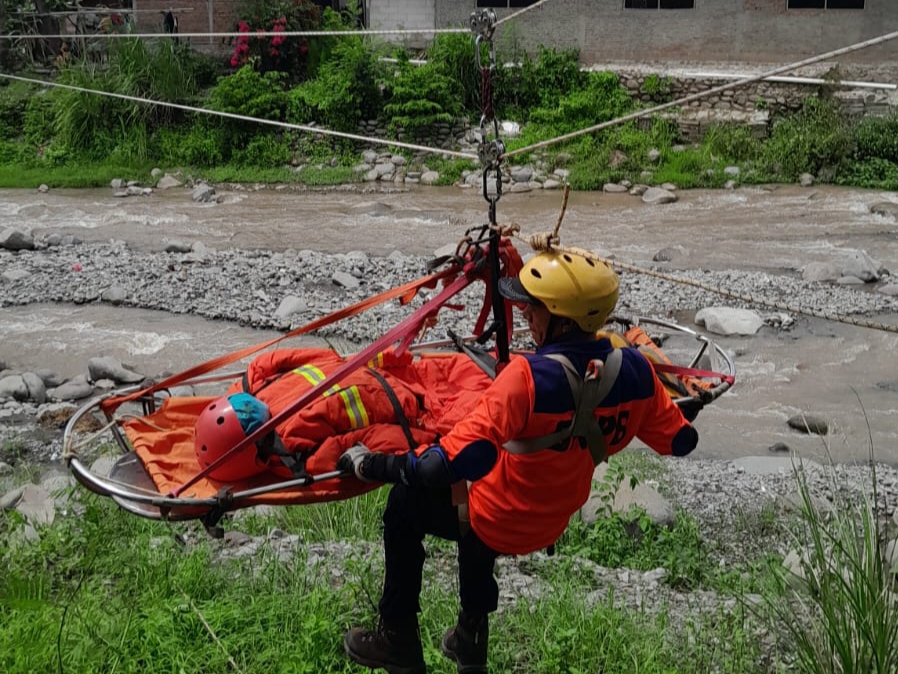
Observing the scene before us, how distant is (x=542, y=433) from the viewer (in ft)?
7.82

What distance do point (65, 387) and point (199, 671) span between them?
15.2ft

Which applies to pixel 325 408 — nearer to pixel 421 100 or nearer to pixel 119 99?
pixel 421 100

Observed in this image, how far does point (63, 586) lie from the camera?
3.51m

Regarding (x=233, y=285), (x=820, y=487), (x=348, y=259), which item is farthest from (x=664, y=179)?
(x=820, y=487)

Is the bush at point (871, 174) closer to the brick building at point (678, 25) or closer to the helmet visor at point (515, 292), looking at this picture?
the brick building at point (678, 25)

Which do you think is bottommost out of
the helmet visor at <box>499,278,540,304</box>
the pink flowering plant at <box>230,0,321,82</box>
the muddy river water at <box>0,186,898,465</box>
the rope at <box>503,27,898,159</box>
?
the muddy river water at <box>0,186,898,465</box>

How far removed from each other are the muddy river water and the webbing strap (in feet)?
10.7

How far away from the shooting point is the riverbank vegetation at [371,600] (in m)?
2.60

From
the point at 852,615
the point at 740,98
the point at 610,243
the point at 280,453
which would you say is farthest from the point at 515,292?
the point at 740,98

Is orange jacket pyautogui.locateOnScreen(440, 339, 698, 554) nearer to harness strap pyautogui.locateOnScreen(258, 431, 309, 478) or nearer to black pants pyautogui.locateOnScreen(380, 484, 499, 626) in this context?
black pants pyautogui.locateOnScreen(380, 484, 499, 626)

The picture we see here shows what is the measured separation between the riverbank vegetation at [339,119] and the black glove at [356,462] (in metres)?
11.9

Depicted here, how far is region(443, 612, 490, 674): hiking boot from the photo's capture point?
2.81 meters

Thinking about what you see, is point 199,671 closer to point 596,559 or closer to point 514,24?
point 596,559

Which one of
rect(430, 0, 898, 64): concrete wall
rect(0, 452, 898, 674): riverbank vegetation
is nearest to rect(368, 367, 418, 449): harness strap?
rect(0, 452, 898, 674): riverbank vegetation
